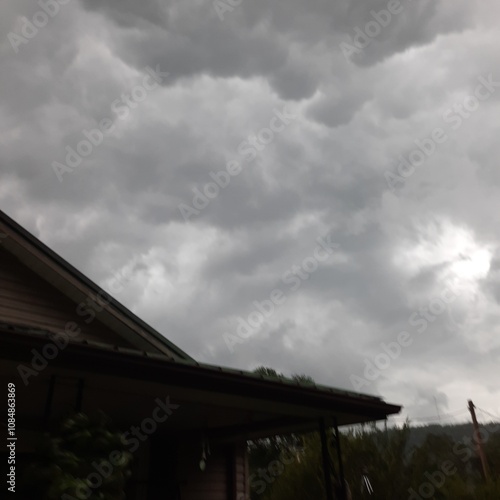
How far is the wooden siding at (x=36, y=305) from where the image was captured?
331 inches

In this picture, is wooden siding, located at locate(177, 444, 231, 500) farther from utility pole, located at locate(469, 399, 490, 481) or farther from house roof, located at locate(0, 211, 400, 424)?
utility pole, located at locate(469, 399, 490, 481)

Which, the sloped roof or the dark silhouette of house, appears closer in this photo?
the dark silhouette of house

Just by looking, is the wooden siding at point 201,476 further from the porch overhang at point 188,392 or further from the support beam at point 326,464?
the support beam at point 326,464

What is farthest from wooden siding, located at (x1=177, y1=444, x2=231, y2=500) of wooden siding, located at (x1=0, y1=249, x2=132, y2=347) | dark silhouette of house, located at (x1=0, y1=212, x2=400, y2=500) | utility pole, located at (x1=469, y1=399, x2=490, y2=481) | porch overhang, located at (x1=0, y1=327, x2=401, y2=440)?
utility pole, located at (x1=469, y1=399, x2=490, y2=481)

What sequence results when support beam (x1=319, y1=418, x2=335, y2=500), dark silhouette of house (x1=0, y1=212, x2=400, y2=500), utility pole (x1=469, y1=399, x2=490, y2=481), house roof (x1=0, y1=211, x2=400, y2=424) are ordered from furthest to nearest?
1. utility pole (x1=469, y1=399, x2=490, y2=481)
2. support beam (x1=319, y1=418, x2=335, y2=500)
3. dark silhouette of house (x1=0, y1=212, x2=400, y2=500)
4. house roof (x1=0, y1=211, x2=400, y2=424)

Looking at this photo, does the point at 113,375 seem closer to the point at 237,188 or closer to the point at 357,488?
the point at 237,188

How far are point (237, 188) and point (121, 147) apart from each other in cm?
429

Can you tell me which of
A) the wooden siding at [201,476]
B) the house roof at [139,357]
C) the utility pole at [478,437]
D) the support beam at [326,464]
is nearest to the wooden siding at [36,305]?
the house roof at [139,357]

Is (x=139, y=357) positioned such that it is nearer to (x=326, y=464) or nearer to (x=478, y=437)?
(x=326, y=464)

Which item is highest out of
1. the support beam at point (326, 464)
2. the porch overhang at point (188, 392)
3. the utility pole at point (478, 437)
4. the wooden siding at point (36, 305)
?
the utility pole at point (478, 437)

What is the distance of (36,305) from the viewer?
866cm

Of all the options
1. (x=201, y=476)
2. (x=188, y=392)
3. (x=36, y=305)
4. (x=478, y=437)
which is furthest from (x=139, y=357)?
(x=478, y=437)

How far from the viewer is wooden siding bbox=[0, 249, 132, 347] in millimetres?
8414

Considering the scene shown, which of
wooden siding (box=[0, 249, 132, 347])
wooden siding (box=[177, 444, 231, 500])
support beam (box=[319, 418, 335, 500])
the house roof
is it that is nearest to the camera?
the house roof
